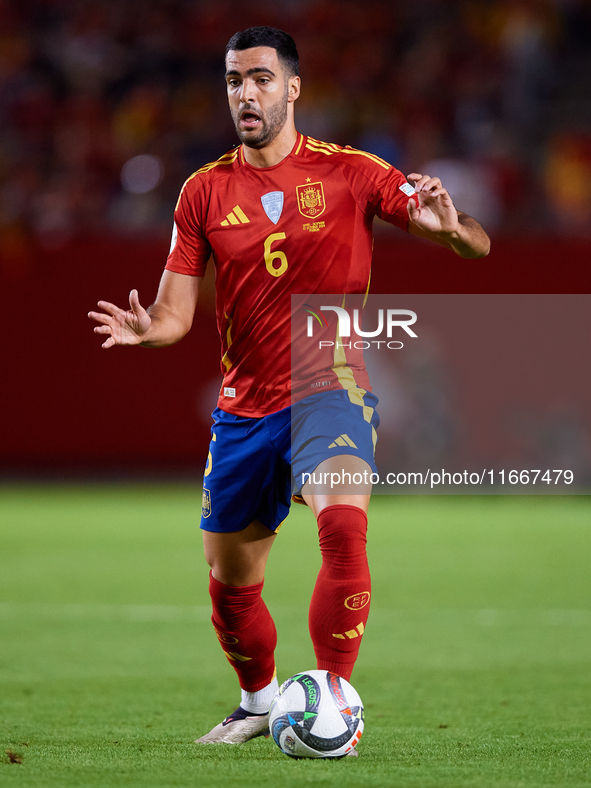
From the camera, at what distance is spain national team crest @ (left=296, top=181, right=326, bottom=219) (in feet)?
14.8

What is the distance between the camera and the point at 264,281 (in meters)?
4.47

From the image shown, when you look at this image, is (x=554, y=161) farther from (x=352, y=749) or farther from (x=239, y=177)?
(x=352, y=749)

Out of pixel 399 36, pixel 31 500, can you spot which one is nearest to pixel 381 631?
pixel 31 500

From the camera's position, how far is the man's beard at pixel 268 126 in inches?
177

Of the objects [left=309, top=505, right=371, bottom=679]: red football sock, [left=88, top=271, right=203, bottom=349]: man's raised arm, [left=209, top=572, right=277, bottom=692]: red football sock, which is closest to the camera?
[left=309, top=505, right=371, bottom=679]: red football sock

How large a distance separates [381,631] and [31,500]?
7132 mm

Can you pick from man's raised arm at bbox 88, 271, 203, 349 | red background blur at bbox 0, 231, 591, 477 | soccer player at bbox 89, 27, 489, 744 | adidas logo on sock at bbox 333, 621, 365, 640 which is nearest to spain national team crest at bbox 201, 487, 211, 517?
soccer player at bbox 89, 27, 489, 744

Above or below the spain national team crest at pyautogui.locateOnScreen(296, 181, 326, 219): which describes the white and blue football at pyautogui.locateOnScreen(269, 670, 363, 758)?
below

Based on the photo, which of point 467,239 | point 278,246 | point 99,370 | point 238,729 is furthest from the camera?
point 99,370

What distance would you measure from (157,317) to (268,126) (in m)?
0.85

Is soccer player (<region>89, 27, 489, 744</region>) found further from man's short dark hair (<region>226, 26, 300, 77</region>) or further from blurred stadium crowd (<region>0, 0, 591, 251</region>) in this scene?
blurred stadium crowd (<region>0, 0, 591, 251</region>)

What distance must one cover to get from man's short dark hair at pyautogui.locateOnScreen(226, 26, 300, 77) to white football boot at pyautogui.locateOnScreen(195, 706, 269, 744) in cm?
253

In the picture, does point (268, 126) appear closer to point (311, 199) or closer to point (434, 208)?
point (311, 199)

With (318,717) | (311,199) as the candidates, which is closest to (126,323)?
(311,199)
